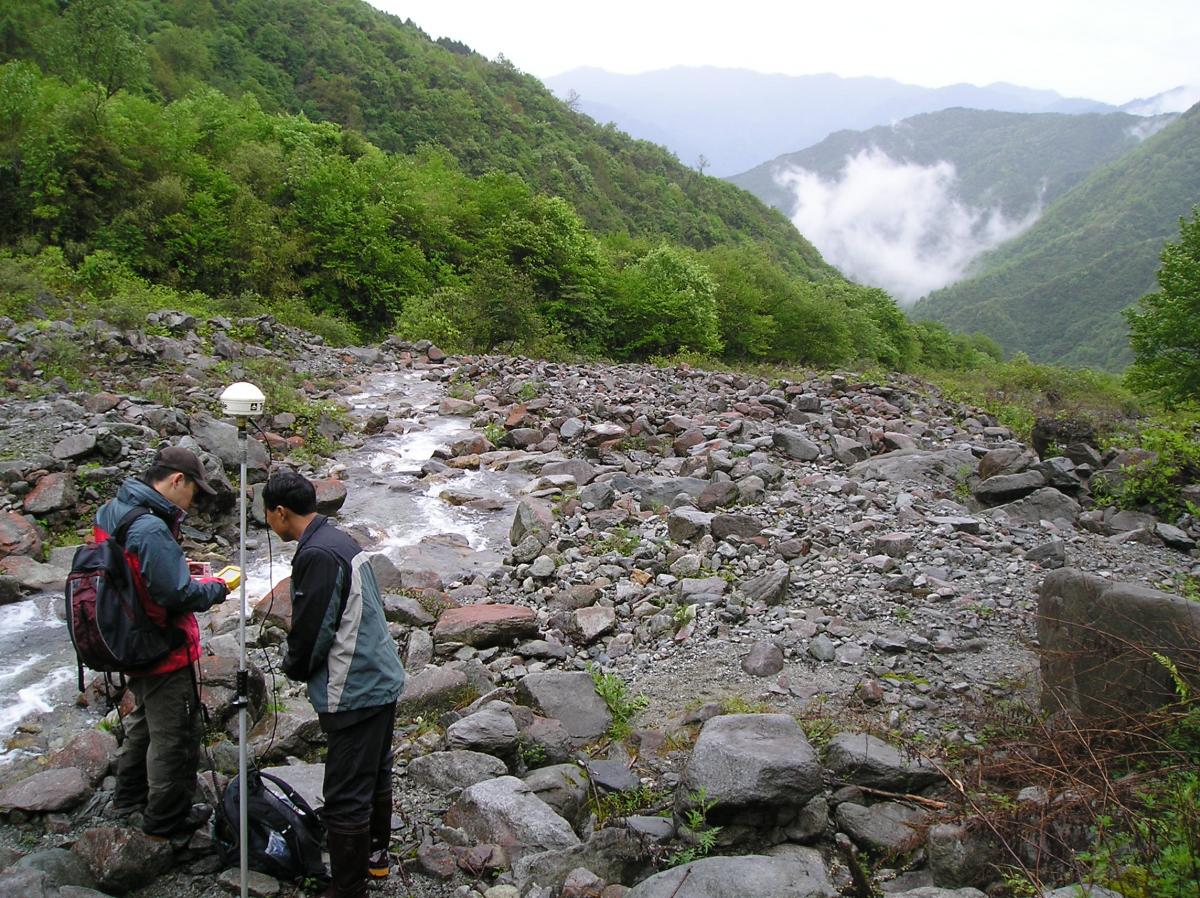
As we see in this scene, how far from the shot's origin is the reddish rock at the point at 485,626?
6422 mm

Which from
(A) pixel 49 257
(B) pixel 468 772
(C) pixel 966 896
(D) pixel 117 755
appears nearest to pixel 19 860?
(D) pixel 117 755

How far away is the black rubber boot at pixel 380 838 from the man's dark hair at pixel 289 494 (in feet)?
5.10

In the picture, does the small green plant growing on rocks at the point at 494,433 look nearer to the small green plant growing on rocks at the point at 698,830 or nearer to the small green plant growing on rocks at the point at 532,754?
the small green plant growing on rocks at the point at 532,754

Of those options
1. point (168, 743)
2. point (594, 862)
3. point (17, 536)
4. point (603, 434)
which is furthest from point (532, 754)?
point (603, 434)

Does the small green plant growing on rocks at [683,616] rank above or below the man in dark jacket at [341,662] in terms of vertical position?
below

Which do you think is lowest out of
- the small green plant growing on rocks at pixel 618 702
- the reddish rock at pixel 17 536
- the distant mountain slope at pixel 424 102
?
the small green plant growing on rocks at pixel 618 702

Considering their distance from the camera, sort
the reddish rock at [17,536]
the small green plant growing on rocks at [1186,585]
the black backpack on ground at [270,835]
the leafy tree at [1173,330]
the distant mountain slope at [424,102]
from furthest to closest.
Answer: the distant mountain slope at [424,102], the leafy tree at [1173,330], the reddish rock at [17,536], the small green plant growing on rocks at [1186,585], the black backpack on ground at [270,835]

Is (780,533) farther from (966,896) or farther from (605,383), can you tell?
(605,383)

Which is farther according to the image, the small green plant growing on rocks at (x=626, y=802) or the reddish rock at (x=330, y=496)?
the reddish rock at (x=330, y=496)

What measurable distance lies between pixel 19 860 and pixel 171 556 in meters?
1.64

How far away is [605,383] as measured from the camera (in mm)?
17875

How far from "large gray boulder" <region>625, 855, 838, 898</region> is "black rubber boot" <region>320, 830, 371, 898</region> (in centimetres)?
125

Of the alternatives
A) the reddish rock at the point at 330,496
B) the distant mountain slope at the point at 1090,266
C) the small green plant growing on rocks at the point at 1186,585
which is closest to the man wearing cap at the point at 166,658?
the reddish rock at the point at 330,496

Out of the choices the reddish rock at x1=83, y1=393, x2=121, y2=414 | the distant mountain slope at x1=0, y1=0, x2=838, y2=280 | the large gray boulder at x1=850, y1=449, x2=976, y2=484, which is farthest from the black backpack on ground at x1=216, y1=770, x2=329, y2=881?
the distant mountain slope at x1=0, y1=0, x2=838, y2=280
